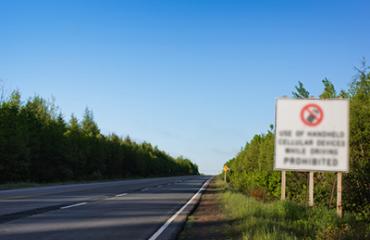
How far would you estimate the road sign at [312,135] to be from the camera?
12922 mm

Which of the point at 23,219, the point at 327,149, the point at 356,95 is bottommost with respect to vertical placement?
the point at 23,219

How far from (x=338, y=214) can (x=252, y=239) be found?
4.05 m

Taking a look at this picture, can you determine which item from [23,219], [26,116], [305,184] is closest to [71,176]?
[26,116]

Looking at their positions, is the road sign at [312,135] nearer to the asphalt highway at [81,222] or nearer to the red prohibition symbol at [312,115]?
the red prohibition symbol at [312,115]

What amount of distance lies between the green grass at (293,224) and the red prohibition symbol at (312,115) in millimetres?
2345

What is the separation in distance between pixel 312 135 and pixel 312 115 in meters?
0.53

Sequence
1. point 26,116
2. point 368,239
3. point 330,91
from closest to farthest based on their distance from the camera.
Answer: point 368,239 < point 330,91 < point 26,116

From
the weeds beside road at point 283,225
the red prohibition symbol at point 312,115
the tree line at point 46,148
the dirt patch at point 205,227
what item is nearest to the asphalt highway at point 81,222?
the dirt patch at point 205,227

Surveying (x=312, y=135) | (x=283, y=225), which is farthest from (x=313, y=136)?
(x=283, y=225)

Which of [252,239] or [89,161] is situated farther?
[89,161]

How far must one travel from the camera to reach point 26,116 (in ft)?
183

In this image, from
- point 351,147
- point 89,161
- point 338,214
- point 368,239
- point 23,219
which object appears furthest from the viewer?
point 89,161

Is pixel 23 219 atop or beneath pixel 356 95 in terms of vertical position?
beneath

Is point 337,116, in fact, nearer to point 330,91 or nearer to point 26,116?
point 330,91
